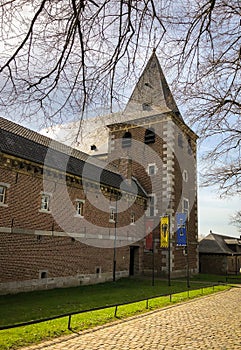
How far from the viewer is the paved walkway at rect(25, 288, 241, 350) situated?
750cm

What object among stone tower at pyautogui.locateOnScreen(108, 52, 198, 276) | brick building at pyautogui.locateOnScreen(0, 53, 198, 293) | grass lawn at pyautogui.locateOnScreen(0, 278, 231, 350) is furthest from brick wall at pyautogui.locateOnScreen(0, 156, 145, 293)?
stone tower at pyautogui.locateOnScreen(108, 52, 198, 276)

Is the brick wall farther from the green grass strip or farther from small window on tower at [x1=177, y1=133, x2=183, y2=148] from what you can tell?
small window on tower at [x1=177, y1=133, x2=183, y2=148]

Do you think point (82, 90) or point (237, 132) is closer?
point (82, 90)

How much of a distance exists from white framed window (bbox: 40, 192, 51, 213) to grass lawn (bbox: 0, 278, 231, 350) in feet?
13.6

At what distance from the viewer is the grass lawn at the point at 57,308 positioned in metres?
7.90

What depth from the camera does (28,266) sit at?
1554 centimetres

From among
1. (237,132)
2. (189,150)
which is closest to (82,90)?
(237,132)

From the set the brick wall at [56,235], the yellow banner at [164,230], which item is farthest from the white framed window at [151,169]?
the yellow banner at [164,230]

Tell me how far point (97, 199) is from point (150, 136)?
10.2m

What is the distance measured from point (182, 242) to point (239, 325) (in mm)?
12721

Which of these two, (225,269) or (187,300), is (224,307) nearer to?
(187,300)

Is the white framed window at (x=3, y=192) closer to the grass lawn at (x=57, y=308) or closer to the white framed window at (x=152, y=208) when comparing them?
the grass lawn at (x=57, y=308)

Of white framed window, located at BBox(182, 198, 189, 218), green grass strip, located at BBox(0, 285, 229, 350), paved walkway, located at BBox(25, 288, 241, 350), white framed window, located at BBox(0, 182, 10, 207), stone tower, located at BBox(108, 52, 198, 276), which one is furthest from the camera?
white framed window, located at BBox(182, 198, 189, 218)

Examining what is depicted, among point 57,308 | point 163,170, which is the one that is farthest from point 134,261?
point 57,308
